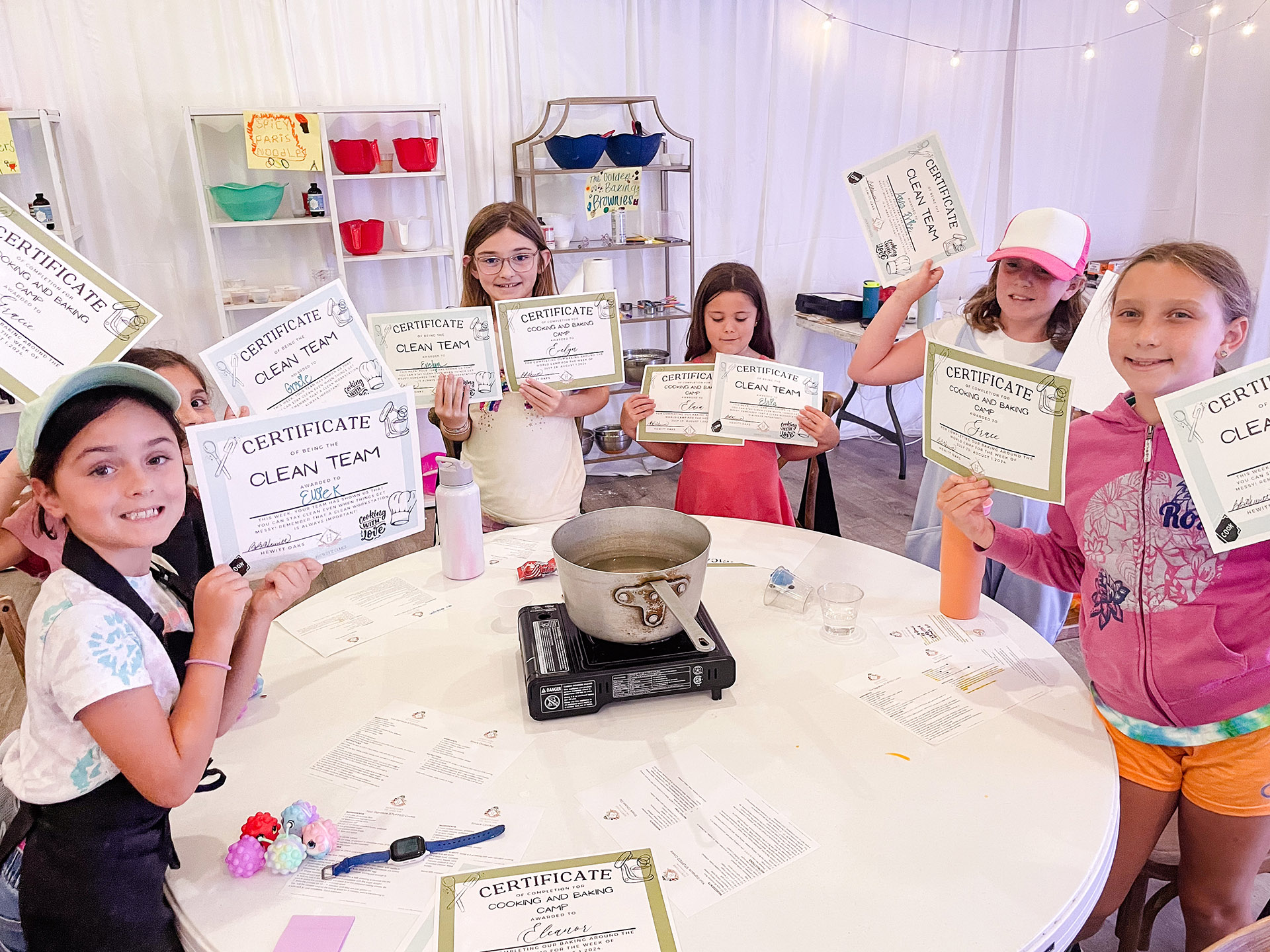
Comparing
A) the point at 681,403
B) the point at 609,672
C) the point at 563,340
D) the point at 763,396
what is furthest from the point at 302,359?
the point at 763,396

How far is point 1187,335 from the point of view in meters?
1.24

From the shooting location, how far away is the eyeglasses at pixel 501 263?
2.13 meters

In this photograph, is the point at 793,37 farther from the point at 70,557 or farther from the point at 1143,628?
the point at 70,557

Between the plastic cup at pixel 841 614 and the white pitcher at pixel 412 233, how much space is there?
301cm

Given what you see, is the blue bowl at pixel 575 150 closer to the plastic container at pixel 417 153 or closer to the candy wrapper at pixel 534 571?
the plastic container at pixel 417 153

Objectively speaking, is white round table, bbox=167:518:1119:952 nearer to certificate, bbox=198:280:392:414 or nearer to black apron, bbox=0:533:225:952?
black apron, bbox=0:533:225:952

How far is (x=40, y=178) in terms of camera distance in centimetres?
363

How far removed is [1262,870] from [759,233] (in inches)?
156

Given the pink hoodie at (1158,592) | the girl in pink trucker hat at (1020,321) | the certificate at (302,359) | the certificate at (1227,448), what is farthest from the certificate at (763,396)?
the certificate at (1227,448)

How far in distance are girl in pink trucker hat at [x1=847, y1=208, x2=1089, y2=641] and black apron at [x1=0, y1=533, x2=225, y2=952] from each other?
1656 mm

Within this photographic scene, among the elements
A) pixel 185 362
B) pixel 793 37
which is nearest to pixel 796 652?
pixel 185 362

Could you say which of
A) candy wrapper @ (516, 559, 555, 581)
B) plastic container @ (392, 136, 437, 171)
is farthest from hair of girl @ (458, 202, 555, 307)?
plastic container @ (392, 136, 437, 171)

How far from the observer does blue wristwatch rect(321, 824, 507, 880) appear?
983 mm

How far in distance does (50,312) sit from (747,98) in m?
3.96
